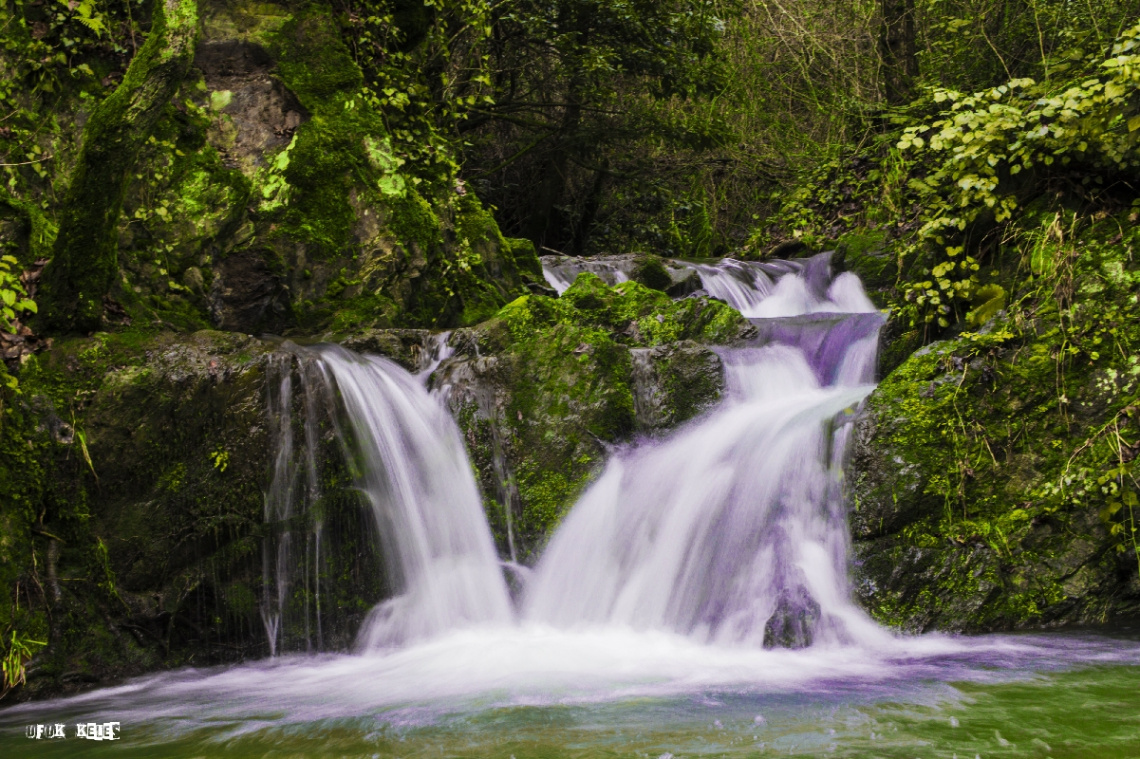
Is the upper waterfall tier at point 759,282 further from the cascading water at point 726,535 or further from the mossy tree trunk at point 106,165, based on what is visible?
the mossy tree trunk at point 106,165

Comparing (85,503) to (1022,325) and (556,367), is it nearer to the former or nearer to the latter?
(556,367)

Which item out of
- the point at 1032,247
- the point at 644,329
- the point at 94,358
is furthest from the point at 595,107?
the point at 94,358

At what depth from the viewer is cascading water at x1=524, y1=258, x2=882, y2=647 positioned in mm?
4957

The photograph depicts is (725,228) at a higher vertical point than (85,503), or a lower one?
higher

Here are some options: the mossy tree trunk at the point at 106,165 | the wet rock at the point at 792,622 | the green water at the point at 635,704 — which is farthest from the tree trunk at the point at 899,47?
the mossy tree trunk at the point at 106,165

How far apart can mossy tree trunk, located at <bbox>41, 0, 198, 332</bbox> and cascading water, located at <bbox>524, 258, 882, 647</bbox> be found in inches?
132

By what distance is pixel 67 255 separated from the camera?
17.3 ft

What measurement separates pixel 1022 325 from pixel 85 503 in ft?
18.6

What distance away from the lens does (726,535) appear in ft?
17.6

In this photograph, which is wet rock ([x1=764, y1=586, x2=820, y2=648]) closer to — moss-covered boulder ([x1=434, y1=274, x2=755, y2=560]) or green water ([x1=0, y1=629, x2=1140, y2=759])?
green water ([x1=0, y1=629, x2=1140, y2=759])

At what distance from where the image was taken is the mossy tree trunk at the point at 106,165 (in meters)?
4.98

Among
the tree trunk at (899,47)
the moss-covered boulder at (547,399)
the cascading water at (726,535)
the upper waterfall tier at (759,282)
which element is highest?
the tree trunk at (899,47)

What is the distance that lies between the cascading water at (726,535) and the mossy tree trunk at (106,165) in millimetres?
→ 3358

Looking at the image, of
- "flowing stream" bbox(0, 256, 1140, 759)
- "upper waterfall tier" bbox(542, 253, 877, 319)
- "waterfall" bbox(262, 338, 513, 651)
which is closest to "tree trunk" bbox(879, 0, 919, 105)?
"upper waterfall tier" bbox(542, 253, 877, 319)
